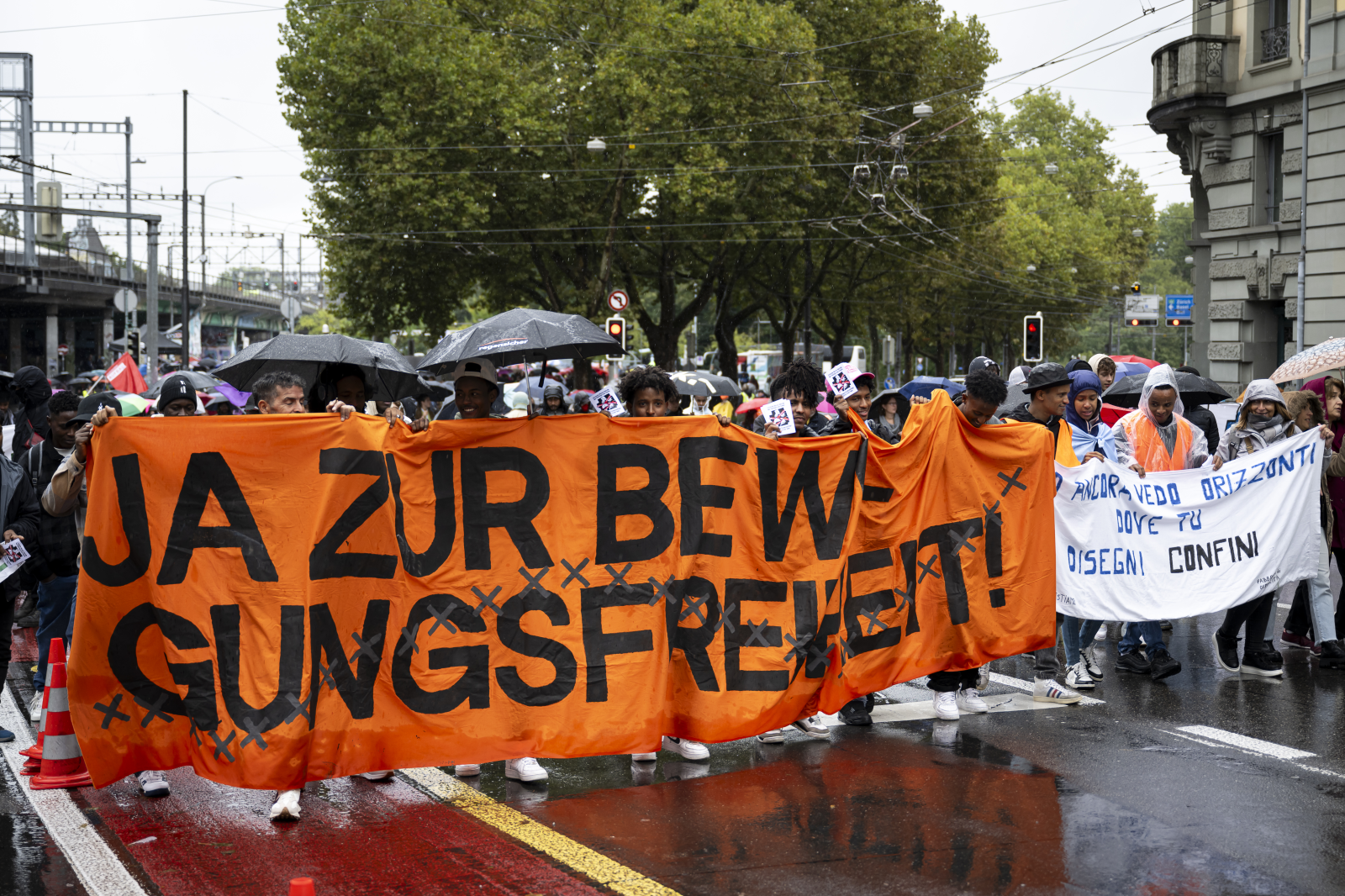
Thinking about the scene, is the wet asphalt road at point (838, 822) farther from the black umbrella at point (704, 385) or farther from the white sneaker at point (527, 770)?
the black umbrella at point (704, 385)

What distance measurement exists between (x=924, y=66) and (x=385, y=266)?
1648 cm

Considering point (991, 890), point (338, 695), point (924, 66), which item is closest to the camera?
point (991, 890)

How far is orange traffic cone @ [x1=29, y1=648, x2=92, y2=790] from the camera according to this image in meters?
6.00

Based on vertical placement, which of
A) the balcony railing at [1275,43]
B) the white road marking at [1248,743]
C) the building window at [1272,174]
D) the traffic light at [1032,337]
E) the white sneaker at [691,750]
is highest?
the balcony railing at [1275,43]

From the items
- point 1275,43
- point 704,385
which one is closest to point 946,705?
point 704,385

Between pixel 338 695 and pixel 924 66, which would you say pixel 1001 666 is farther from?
pixel 924 66

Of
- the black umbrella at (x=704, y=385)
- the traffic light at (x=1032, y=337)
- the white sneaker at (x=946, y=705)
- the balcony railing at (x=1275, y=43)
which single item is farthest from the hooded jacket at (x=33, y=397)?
the balcony railing at (x=1275, y=43)

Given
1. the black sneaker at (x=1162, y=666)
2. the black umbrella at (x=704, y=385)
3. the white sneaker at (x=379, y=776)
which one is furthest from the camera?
the black umbrella at (x=704, y=385)

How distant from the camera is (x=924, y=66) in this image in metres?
37.1

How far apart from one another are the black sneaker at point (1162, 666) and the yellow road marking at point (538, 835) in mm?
4647

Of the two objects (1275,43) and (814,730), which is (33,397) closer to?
(814,730)

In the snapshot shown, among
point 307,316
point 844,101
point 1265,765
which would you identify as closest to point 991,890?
point 1265,765

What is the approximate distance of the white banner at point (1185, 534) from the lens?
26.5 feet

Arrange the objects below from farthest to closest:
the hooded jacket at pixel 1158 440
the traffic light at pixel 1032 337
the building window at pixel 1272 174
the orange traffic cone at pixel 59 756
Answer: the traffic light at pixel 1032 337 < the building window at pixel 1272 174 < the hooded jacket at pixel 1158 440 < the orange traffic cone at pixel 59 756
